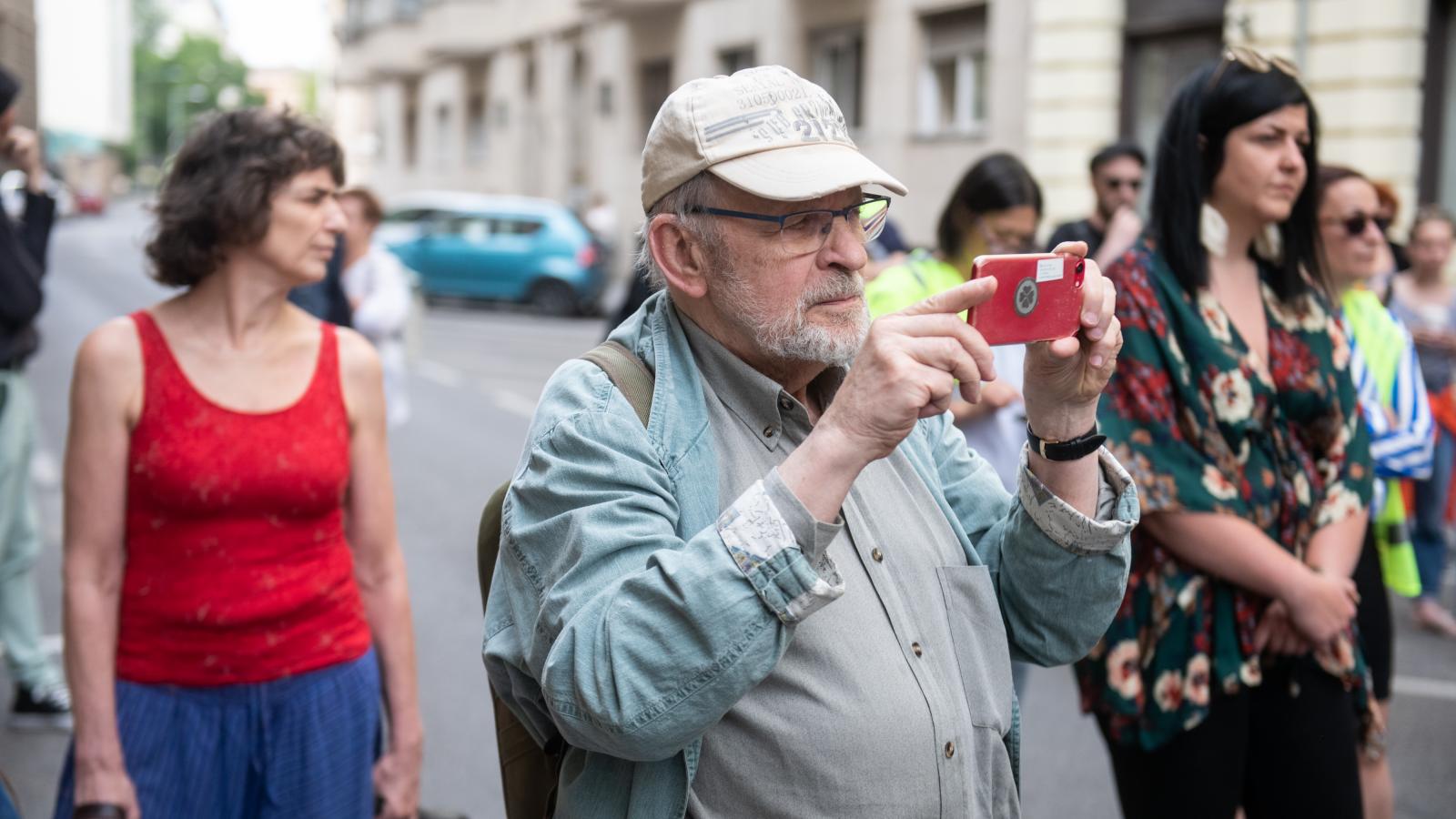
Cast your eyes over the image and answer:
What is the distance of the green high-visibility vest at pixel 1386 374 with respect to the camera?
13.0 feet

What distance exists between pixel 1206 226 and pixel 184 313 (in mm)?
2177

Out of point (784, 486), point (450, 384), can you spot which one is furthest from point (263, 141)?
point (450, 384)

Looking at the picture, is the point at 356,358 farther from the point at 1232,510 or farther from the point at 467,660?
the point at 467,660

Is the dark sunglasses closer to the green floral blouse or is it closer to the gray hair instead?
the green floral blouse

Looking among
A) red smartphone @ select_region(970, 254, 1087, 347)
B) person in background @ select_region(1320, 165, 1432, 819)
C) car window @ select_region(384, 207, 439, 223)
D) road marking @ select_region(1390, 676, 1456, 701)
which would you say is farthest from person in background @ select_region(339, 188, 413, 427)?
car window @ select_region(384, 207, 439, 223)

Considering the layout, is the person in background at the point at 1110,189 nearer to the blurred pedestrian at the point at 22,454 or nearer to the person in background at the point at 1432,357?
the person in background at the point at 1432,357

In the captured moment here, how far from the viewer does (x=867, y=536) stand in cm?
204

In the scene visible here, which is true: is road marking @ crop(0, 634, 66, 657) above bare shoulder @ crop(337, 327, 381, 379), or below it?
below

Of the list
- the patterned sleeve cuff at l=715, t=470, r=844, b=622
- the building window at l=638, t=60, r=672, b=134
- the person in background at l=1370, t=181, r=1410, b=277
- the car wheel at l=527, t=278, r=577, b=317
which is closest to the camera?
the patterned sleeve cuff at l=715, t=470, r=844, b=622

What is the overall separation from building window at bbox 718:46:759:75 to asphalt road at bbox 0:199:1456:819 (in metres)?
9.87

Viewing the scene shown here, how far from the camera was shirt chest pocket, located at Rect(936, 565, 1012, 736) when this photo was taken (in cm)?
211

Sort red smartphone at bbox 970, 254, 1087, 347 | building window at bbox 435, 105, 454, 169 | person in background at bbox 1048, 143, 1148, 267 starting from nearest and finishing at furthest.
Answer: red smartphone at bbox 970, 254, 1087, 347 < person in background at bbox 1048, 143, 1148, 267 < building window at bbox 435, 105, 454, 169

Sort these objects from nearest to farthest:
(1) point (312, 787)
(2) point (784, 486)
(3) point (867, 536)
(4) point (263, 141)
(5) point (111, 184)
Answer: (2) point (784, 486)
(3) point (867, 536)
(1) point (312, 787)
(4) point (263, 141)
(5) point (111, 184)

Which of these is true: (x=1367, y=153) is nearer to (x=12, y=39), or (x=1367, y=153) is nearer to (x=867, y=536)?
(x=867, y=536)
